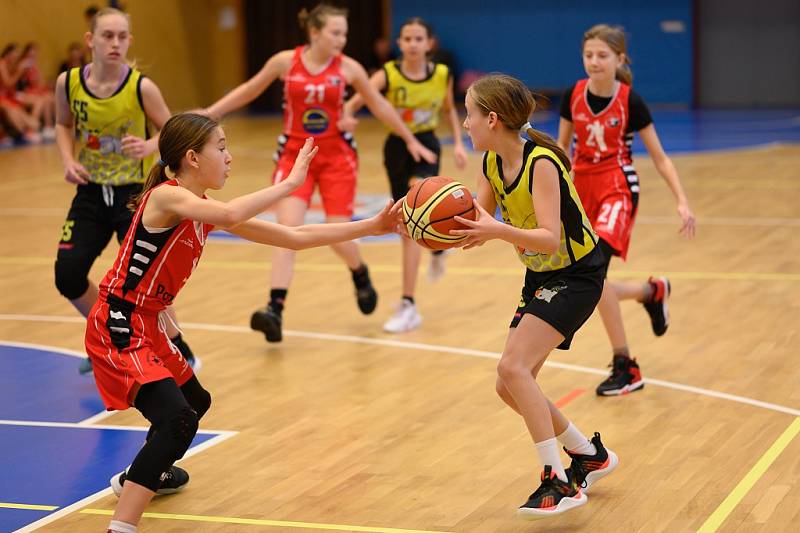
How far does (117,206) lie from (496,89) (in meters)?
2.71

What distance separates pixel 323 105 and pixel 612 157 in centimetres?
207

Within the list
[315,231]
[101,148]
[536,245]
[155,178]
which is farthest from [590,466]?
[101,148]

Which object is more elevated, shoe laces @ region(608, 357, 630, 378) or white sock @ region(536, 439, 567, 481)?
white sock @ region(536, 439, 567, 481)

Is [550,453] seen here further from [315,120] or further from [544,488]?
[315,120]

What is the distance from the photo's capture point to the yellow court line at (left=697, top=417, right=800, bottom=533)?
4.49 metres

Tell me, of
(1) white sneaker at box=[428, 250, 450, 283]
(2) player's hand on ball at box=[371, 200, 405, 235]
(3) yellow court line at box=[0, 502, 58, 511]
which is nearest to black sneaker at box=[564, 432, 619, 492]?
(2) player's hand on ball at box=[371, 200, 405, 235]

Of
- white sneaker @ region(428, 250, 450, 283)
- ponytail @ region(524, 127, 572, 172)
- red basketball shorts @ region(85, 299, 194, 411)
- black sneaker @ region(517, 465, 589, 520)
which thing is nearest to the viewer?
red basketball shorts @ region(85, 299, 194, 411)

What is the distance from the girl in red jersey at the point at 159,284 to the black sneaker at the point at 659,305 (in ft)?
9.48

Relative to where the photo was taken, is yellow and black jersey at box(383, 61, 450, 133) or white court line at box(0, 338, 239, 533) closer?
white court line at box(0, 338, 239, 533)

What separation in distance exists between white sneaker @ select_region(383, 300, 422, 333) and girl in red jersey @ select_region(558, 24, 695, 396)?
65.8 inches

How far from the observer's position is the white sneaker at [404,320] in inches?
307

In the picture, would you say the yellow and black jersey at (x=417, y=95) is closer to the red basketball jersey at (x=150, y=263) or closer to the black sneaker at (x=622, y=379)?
the black sneaker at (x=622, y=379)

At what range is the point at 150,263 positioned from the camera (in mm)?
4434

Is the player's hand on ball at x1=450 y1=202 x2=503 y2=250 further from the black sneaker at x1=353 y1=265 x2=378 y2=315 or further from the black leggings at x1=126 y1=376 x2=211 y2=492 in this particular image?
the black sneaker at x1=353 y1=265 x2=378 y2=315
